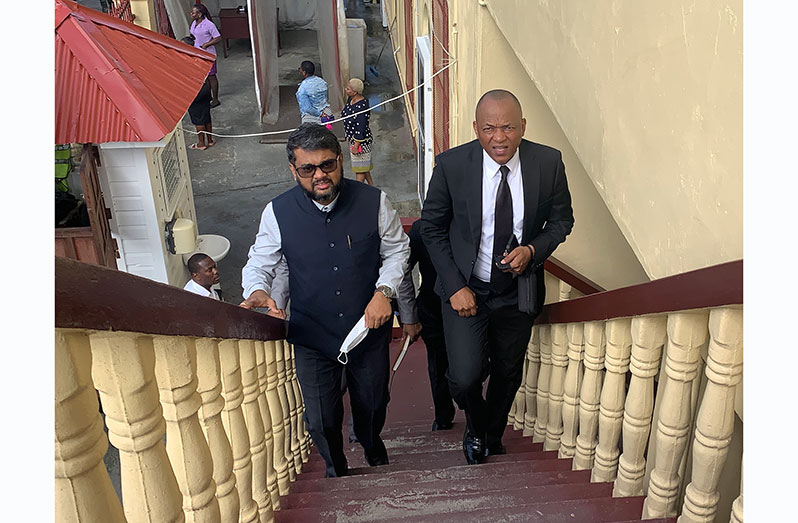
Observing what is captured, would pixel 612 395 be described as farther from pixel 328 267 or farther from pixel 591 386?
pixel 328 267

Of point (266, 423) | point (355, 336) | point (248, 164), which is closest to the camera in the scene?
point (266, 423)

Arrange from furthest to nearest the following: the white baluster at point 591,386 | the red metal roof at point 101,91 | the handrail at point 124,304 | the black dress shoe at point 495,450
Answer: the red metal roof at point 101,91 → the black dress shoe at point 495,450 → the white baluster at point 591,386 → the handrail at point 124,304

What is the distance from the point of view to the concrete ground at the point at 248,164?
8.56 meters

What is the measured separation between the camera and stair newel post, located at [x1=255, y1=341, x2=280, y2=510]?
2.33 meters

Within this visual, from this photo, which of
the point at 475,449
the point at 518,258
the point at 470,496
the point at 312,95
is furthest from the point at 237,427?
the point at 312,95

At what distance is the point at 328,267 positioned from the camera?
2768mm

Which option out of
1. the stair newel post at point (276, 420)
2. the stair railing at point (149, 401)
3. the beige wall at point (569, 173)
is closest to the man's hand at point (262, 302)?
the stair newel post at point (276, 420)

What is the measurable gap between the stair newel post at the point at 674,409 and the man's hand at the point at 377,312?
1172 millimetres

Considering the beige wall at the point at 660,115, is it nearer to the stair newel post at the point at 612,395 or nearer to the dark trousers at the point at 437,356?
the stair newel post at the point at 612,395

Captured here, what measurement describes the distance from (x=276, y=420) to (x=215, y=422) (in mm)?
938

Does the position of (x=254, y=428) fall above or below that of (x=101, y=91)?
below

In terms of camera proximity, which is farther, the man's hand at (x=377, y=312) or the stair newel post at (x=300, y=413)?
the stair newel post at (x=300, y=413)

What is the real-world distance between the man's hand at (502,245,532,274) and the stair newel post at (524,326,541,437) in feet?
1.76

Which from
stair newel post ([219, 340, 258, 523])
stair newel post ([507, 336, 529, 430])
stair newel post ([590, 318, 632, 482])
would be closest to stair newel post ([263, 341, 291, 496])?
stair newel post ([219, 340, 258, 523])
